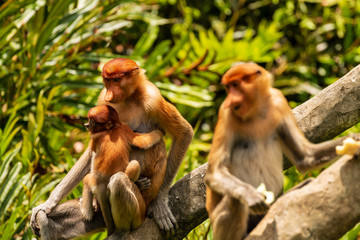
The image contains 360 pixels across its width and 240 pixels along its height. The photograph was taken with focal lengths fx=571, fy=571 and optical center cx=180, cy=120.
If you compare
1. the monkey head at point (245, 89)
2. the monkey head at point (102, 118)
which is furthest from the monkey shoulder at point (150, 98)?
the monkey head at point (245, 89)

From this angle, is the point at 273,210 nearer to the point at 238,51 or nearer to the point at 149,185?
the point at 149,185

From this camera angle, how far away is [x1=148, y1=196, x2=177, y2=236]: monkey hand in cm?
352

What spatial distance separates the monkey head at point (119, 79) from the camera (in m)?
3.43

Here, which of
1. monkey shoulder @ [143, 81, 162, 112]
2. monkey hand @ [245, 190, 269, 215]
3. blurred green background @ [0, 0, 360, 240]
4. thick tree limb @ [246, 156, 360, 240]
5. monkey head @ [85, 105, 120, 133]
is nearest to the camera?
monkey hand @ [245, 190, 269, 215]

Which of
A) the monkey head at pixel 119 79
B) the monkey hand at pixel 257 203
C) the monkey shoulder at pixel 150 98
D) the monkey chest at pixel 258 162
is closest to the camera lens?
the monkey hand at pixel 257 203

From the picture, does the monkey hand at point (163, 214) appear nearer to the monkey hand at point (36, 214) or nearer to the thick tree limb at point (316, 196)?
the thick tree limb at point (316, 196)

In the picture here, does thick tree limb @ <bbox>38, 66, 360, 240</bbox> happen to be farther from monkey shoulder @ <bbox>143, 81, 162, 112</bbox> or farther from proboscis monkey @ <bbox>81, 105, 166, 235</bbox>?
monkey shoulder @ <bbox>143, 81, 162, 112</bbox>

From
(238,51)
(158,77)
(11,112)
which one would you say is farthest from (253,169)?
(238,51)

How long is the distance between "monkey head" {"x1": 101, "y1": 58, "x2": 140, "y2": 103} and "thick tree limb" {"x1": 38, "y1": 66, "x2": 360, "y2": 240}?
675mm

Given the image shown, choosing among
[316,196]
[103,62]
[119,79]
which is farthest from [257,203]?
[103,62]

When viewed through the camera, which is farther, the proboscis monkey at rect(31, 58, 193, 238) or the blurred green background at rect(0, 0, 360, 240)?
the blurred green background at rect(0, 0, 360, 240)

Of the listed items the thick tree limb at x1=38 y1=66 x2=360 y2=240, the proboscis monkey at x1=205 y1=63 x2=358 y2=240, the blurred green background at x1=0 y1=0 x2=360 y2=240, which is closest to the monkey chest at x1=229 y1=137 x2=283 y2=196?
the proboscis monkey at x1=205 y1=63 x2=358 y2=240

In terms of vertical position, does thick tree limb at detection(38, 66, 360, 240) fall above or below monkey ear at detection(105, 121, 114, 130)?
below

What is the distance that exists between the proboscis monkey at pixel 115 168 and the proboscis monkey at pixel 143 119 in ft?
0.33
